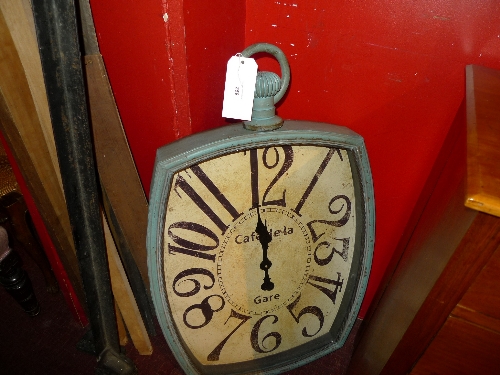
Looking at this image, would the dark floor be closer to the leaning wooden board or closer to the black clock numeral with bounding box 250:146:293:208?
the leaning wooden board

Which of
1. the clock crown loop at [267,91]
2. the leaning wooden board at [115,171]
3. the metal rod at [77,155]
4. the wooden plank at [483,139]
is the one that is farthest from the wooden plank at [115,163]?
the wooden plank at [483,139]

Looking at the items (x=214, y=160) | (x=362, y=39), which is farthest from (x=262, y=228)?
(x=362, y=39)

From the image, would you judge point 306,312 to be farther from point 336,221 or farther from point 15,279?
point 15,279

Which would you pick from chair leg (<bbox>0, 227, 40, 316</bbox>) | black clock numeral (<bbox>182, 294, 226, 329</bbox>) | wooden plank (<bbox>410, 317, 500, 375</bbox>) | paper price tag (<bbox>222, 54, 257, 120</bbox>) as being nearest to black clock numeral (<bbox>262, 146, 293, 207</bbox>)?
paper price tag (<bbox>222, 54, 257, 120</bbox>)

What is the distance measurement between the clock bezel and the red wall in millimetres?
158

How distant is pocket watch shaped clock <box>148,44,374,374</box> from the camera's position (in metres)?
0.87

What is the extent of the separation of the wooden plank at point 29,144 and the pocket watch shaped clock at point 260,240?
1.57 feet

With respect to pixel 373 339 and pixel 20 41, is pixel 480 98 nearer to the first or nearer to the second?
pixel 373 339

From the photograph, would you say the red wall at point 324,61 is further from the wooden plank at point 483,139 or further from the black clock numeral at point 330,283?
the black clock numeral at point 330,283

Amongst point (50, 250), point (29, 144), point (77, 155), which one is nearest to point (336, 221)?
point (77, 155)

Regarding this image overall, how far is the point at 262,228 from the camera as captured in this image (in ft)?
3.27

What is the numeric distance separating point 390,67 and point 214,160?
554mm

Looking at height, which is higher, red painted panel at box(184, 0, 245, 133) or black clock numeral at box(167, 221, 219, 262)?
red painted panel at box(184, 0, 245, 133)

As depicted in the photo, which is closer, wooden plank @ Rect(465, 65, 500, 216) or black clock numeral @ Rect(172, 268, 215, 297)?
wooden plank @ Rect(465, 65, 500, 216)
